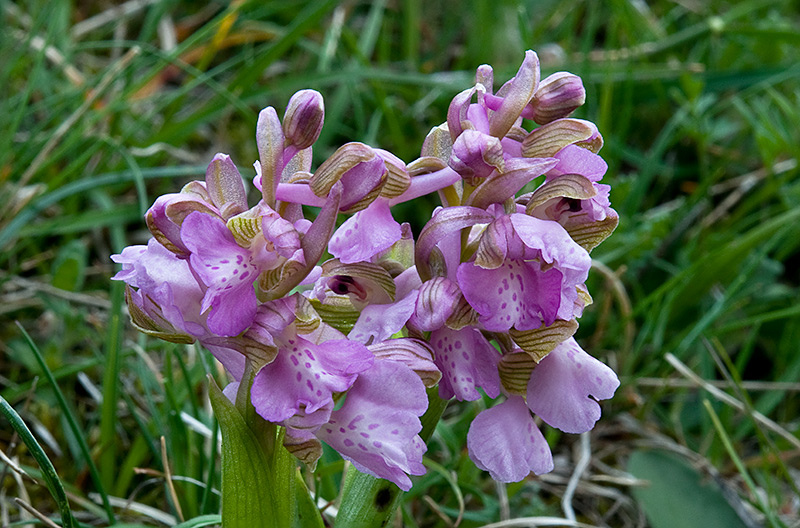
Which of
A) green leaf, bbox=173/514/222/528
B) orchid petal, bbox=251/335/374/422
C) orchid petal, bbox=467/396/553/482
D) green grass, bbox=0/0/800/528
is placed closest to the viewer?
orchid petal, bbox=251/335/374/422

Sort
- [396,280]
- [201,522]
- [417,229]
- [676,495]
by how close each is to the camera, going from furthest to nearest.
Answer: [417,229] → [676,495] → [201,522] → [396,280]

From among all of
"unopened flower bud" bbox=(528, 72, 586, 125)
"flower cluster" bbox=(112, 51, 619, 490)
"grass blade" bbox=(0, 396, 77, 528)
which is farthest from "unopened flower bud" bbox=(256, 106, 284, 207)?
"grass blade" bbox=(0, 396, 77, 528)

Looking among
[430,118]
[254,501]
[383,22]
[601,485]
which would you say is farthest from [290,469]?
[383,22]

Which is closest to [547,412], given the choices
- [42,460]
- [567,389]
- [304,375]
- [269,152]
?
[567,389]

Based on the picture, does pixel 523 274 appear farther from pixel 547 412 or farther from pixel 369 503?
pixel 369 503

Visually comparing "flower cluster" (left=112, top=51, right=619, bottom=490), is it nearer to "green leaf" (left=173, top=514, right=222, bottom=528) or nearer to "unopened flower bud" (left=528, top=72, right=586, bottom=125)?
"unopened flower bud" (left=528, top=72, right=586, bottom=125)

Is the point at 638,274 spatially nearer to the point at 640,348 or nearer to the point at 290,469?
the point at 640,348

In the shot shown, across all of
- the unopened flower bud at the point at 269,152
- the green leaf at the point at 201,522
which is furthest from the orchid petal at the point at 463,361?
the green leaf at the point at 201,522
